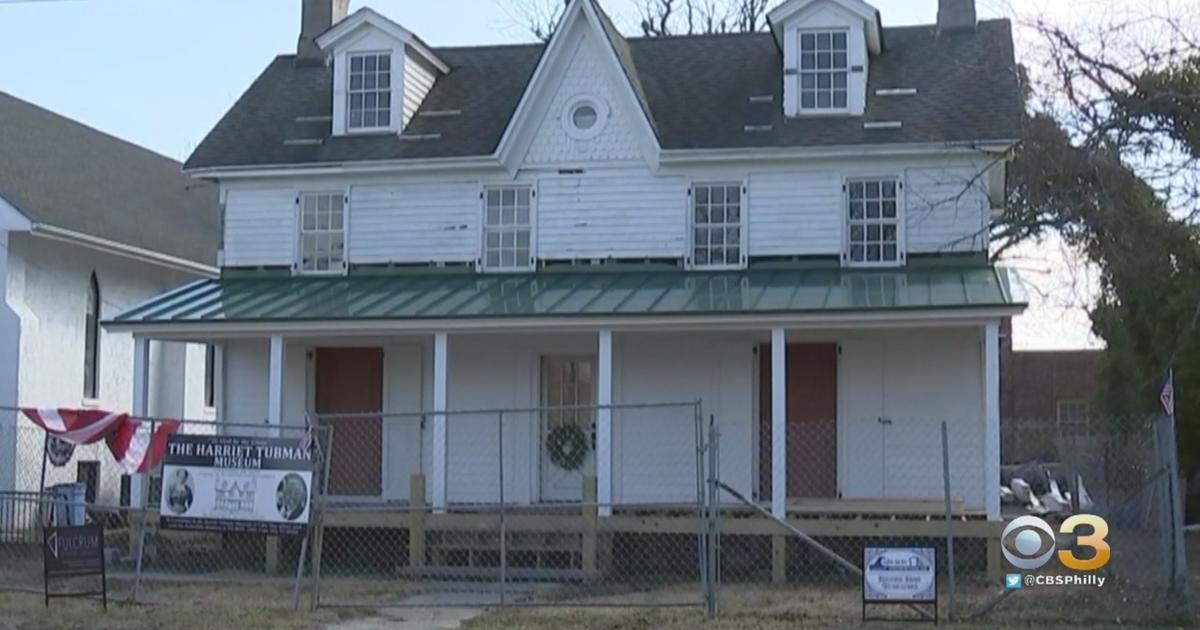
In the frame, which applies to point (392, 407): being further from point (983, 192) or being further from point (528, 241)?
point (983, 192)

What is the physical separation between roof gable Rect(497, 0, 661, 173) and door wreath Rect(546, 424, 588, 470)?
158 inches

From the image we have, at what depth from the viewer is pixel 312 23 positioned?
26.6m

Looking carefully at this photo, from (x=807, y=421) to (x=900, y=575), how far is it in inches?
312

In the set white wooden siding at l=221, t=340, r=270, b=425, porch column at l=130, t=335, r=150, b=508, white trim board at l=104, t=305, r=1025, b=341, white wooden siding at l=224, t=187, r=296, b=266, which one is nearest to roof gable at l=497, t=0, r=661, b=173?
white trim board at l=104, t=305, r=1025, b=341

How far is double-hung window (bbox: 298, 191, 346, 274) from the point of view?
23422mm

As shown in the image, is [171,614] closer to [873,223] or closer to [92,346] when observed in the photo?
[873,223]

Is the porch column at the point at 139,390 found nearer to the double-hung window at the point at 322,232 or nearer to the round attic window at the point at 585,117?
the double-hung window at the point at 322,232

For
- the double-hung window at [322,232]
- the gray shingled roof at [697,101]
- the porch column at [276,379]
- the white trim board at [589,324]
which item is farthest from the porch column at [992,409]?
the double-hung window at [322,232]

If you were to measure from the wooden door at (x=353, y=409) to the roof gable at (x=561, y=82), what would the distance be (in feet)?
13.0

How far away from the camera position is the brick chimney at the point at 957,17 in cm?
2409

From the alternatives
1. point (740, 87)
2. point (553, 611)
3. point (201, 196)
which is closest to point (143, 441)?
point (553, 611)

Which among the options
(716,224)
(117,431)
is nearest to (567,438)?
(716,224)

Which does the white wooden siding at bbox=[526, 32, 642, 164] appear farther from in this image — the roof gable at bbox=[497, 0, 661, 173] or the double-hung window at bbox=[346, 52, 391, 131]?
the double-hung window at bbox=[346, 52, 391, 131]

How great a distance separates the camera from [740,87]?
23.5 meters
